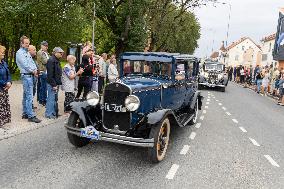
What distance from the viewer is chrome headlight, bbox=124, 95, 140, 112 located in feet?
20.3

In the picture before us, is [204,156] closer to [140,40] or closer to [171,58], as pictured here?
[171,58]

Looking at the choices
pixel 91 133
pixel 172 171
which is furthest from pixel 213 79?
→ pixel 91 133

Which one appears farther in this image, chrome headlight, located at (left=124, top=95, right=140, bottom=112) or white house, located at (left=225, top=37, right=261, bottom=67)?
white house, located at (left=225, top=37, right=261, bottom=67)

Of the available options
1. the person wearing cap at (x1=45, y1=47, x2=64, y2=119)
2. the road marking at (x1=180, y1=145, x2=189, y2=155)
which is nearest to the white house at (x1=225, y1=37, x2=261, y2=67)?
the person wearing cap at (x1=45, y1=47, x2=64, y2=119)

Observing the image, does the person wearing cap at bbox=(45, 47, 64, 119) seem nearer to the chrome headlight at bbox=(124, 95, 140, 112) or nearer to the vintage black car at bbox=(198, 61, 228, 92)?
Result: the chrome headlight at bbox=(124, 95, 140, 112)

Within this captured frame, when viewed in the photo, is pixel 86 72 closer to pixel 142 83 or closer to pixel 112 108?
pixel 142 83

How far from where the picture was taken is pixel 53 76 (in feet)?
29.6

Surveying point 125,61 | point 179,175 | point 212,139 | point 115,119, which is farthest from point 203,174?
point 125,61

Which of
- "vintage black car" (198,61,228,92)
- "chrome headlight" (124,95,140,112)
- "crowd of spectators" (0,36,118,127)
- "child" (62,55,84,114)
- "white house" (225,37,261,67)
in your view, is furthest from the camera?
"white house" (225,37,261,67)

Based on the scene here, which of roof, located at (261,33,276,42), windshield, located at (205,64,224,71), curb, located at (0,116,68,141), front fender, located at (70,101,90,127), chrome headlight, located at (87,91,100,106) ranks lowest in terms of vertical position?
curb, located at (0,116,68,141)

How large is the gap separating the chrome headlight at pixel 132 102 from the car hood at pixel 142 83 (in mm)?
219

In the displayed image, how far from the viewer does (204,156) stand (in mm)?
6867

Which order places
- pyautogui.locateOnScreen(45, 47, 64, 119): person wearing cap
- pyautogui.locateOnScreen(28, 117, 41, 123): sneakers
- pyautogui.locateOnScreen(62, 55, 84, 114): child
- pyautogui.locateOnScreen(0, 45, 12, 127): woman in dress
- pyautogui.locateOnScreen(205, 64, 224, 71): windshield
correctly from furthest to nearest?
pyautogui.locateOnScreen(205, 64, 224, 71): windshield
pyautogui.locateOnScreen(62, 55, 84, 114): child
pyautogui.locateOnScreen(45, 47, 64, 119): person wearing cap
pyautogui.locateOnScreen(28, 117, 41, 123): sneakers
pyautogui.locateOnScreen(0, 45, 12, 127): woman in dress

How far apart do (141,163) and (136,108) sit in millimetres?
1026
